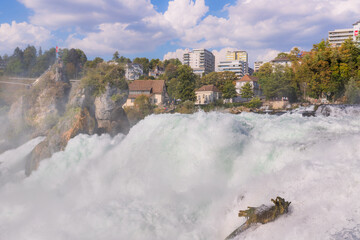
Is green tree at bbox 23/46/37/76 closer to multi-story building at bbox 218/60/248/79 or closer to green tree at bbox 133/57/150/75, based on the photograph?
green tree at bbox 133/57/150/75

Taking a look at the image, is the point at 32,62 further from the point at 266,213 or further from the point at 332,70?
the point at 332,70

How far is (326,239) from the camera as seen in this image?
4.64m

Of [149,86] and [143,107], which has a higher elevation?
[149,86]

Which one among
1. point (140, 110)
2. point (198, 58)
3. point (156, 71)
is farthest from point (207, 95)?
point (198, 58)

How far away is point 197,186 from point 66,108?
1327cm

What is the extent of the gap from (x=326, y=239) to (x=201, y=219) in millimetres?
4010

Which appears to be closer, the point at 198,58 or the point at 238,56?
the point at 198,58

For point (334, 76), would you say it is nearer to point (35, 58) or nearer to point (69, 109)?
point (69, 109)

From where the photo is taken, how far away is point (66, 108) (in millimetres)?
18781

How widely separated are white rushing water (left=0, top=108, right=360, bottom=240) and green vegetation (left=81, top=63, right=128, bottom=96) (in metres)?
6.62

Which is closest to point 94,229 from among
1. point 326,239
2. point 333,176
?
point 326,239

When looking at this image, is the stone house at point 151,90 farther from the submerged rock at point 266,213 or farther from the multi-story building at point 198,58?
the multi-story building at point 198,58

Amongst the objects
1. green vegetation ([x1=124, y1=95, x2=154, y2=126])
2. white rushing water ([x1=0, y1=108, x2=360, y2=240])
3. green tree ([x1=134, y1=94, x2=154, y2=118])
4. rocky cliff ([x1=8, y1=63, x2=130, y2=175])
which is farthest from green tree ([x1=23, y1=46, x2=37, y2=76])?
white rushing water ([x1=0, y1=108, x2=360, y2=240])

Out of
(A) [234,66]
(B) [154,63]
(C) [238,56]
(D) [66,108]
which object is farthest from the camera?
(C) [238,56]
